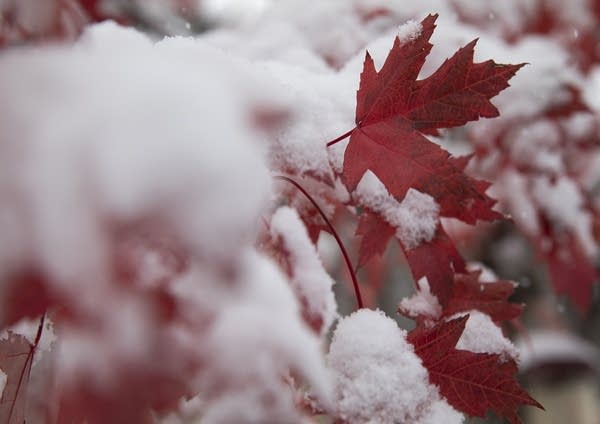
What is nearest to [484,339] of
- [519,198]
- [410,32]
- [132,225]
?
[410,32]

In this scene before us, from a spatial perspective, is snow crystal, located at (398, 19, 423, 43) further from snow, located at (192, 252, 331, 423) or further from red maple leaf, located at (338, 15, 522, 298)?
snow, located at (192, 252, 331, 423)

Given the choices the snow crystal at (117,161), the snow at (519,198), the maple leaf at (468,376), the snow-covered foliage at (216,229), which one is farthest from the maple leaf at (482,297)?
the snow at (519,198)

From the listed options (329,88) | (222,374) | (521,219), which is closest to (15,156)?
(222,374)

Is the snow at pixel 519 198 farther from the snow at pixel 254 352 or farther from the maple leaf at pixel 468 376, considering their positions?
the snow at pixel 254 352

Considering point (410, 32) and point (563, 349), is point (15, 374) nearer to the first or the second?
point (410, 32)

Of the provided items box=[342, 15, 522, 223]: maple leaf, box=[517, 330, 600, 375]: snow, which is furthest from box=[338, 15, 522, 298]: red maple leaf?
box=[517, 330, 600, 375]: snow

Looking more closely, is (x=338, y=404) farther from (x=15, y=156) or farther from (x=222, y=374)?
(x=15, y=156)
